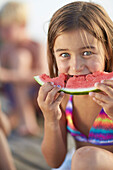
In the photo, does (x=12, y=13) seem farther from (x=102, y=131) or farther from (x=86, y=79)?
(x=102, y=131)

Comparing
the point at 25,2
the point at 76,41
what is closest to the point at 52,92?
the point at 76,41

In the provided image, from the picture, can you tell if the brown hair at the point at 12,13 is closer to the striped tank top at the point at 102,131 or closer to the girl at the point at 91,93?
the girl at the point at 91,93

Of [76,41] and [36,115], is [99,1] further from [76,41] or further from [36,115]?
[36,115]

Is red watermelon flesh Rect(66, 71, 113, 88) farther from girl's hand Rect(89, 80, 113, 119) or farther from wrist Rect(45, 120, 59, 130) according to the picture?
wrist Rect(45, 120, 59, 130)

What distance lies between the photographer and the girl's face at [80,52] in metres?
1.65

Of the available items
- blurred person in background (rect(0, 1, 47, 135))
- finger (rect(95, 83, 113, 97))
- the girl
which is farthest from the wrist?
blurred person in background (rect(0, 1, 47, 135))

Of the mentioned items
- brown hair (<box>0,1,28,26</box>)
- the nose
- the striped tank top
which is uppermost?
brown hair (<box>0,1,28,26</box>)

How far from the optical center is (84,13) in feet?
5.56

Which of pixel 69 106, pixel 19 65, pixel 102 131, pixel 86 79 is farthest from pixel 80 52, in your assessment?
pixel 19 65

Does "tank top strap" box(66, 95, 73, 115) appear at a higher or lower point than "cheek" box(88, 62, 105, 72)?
lower

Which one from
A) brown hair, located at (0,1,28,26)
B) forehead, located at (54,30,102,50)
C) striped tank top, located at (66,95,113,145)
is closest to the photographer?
forehead, located at (54,30,102,50)

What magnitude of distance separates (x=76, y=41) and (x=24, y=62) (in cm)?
294

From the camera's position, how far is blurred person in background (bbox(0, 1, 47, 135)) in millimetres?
4344

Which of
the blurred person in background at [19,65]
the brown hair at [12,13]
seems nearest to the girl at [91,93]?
the blurred person in background at [19,65]
